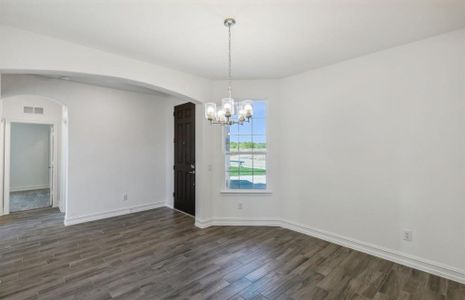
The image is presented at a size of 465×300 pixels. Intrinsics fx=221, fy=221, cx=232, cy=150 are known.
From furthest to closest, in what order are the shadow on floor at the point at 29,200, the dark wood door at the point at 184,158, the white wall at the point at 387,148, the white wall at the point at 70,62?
the shadow on floor at the point at 29,200 → the dark wood door at the point at 184,158 → the white wall at the point at 387,148 → the white wall at the point at 70,62

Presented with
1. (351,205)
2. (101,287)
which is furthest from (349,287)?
(101,287)

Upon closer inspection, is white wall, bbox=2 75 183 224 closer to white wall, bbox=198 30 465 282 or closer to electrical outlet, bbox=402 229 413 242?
white wall, bbox=198 30 465 282

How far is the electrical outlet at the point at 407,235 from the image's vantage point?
9.19 feet

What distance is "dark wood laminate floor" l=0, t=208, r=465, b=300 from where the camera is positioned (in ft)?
7.48

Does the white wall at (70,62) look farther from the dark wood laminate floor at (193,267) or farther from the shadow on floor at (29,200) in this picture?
the shadow on floor at (29,200)

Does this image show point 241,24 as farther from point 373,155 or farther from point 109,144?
point 109,144

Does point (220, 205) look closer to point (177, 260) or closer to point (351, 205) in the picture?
point (177, 260)

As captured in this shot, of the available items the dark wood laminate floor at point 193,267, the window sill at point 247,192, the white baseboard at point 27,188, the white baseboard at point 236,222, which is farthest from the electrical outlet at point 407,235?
the white baseboard at point 27,188

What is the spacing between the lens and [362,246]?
319cm

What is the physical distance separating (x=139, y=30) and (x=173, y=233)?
3.12 metres

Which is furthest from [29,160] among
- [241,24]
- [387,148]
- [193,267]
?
[387,148]

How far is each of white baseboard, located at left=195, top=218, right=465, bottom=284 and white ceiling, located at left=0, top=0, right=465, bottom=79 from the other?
2704 mm

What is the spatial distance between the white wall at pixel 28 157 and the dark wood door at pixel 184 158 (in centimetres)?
553

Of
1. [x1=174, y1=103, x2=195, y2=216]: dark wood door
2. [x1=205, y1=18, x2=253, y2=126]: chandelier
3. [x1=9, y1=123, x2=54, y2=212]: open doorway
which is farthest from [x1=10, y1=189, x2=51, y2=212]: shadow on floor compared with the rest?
[x1=205, y1=18, x2=253, y2=126]: chandelier
